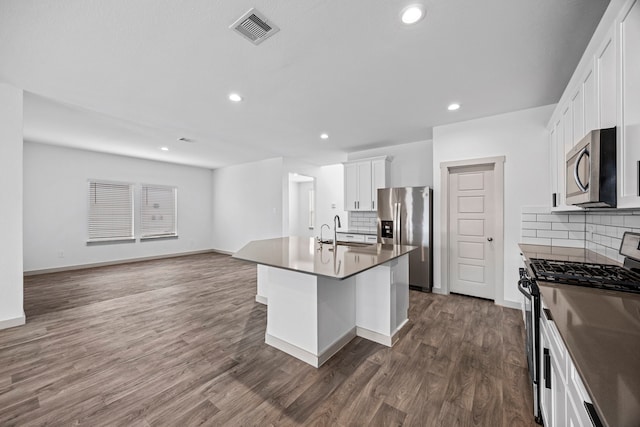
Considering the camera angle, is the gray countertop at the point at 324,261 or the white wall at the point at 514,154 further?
the white wall at the point at 514,154

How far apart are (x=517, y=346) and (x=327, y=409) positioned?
1973 millimetres

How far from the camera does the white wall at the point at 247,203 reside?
6523 mm

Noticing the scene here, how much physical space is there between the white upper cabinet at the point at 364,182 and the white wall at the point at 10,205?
4.69 meters

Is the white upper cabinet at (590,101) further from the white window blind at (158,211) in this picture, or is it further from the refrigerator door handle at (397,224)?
the white window blind at (158,211)

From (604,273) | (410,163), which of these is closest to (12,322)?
(604,273)

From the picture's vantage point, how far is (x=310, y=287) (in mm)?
2176

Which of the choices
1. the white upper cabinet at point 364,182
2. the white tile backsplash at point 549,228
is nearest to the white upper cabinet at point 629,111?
the white tile backsplash at point 549,228

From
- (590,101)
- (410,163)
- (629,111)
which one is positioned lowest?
(629,111)

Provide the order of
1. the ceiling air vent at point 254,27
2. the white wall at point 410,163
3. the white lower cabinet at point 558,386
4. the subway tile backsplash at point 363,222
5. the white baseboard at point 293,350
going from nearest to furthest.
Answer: the white lower cabinet at point 558,386 → the ceiling air vent at point 254,27 → the white baseboard at point 293,350 → the white wall at point 410,163 → the subway tile backsplash at point 363,222

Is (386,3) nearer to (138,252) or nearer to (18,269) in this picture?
(18,269)

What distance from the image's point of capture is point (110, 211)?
6.16m

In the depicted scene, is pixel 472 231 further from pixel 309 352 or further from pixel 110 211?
pixel 110 211

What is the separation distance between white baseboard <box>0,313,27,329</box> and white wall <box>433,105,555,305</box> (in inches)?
232

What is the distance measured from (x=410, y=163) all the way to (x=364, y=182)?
936mm
